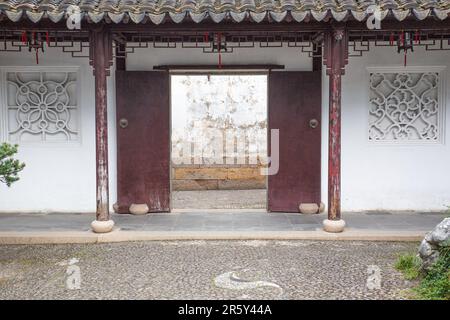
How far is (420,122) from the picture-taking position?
28.9ft

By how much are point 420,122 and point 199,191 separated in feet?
19.3

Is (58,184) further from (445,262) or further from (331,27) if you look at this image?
(445,262)

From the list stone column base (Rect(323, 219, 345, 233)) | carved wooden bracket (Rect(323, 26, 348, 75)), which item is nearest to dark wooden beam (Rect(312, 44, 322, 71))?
carved wooden bracket (Rect(323, 26, 348, 75))

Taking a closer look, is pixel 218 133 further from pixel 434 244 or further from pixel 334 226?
pixel 434 244

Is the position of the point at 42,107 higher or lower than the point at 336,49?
lower

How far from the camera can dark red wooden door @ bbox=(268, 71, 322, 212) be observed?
8648mm

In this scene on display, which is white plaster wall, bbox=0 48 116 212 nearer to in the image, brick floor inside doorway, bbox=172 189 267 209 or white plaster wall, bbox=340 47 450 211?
brick floor inside doorway, bbox=172 189 267 209

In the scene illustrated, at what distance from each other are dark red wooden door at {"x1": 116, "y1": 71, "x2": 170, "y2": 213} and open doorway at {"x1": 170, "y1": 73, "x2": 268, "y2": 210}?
440 centimetres

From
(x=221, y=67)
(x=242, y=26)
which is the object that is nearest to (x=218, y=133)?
(x=221, y=67)

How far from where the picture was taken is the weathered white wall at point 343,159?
8680 millimetres

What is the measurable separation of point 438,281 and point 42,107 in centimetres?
635

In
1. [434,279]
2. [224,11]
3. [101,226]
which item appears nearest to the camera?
[434,279]

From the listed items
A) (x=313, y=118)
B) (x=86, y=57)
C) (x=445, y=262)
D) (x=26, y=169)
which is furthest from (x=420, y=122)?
(x=26, y=169)

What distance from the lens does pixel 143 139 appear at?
8.71m
